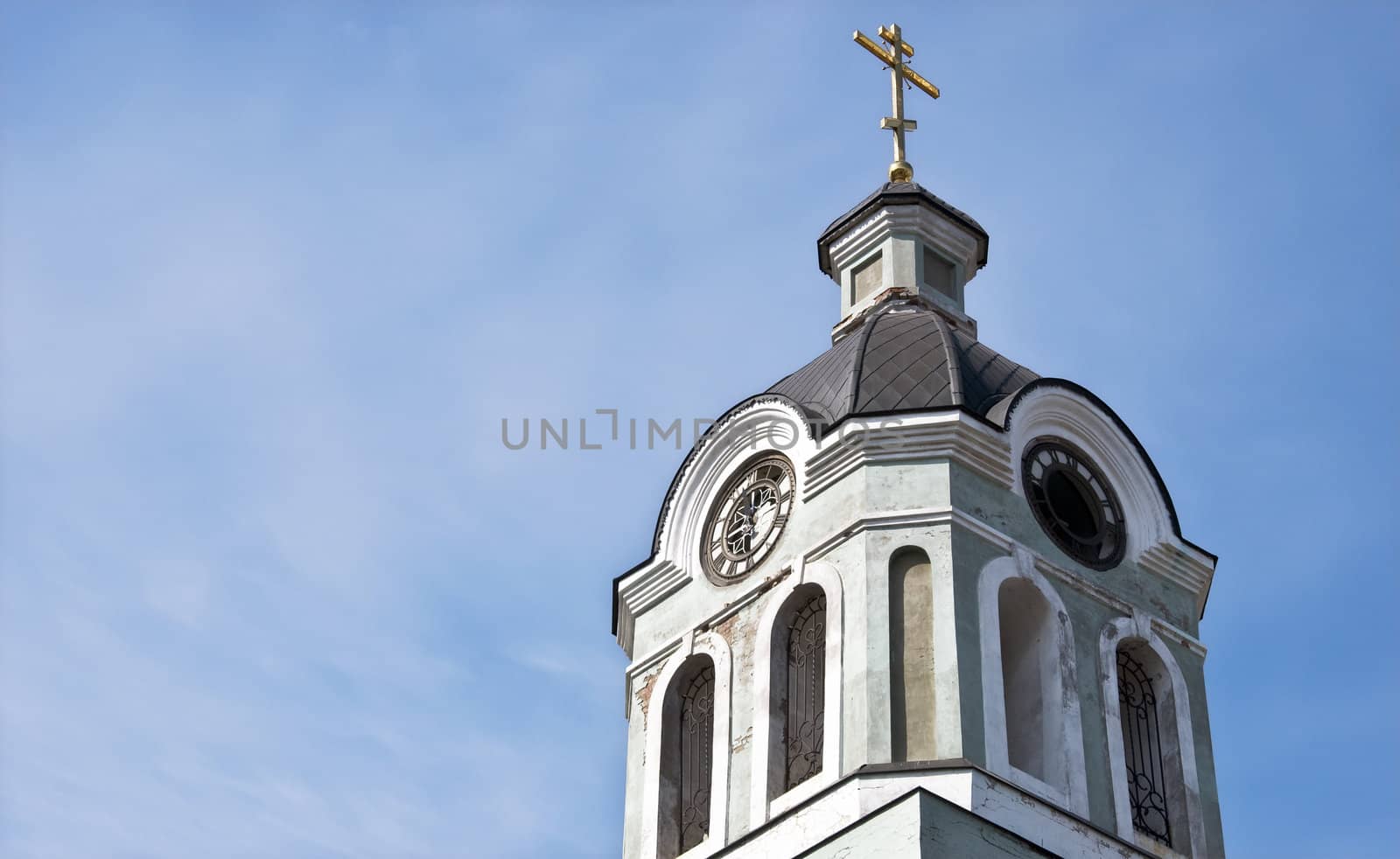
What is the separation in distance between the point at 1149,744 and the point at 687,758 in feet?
15.0

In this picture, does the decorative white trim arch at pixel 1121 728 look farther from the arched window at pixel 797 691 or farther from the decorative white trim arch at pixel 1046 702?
the arched window at pixel 797 691

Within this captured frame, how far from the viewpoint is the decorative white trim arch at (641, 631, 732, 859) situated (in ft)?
86.0

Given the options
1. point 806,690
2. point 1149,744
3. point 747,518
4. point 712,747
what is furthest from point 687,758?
point 1149,744

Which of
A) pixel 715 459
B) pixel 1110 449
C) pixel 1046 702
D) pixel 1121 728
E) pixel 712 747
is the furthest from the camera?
pixel 715 459

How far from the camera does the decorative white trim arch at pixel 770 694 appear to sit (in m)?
25.5

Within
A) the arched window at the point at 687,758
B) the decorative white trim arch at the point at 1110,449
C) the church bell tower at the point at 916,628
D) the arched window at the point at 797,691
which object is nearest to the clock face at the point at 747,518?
the church bell tower at the point at 916,628

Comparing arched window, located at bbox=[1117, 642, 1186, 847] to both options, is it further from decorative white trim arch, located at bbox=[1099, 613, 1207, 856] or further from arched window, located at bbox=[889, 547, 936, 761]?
arched window, located at bbox=[889, 547, 936, 761]

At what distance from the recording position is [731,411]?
29047 millimetres

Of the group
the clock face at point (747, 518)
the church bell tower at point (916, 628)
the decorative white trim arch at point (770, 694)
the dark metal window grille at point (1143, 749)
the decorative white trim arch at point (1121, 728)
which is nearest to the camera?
the church bell tower at point (916, 628)

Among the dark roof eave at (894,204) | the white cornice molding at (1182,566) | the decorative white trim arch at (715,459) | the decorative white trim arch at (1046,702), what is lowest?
the decorative white trim arch at (1046,702)

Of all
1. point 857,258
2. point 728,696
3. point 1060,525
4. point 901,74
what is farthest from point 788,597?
point 901,74

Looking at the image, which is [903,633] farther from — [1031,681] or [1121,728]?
[1121,728]

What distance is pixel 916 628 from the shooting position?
26094 millimetres

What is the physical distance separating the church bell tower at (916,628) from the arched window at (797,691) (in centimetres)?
2
